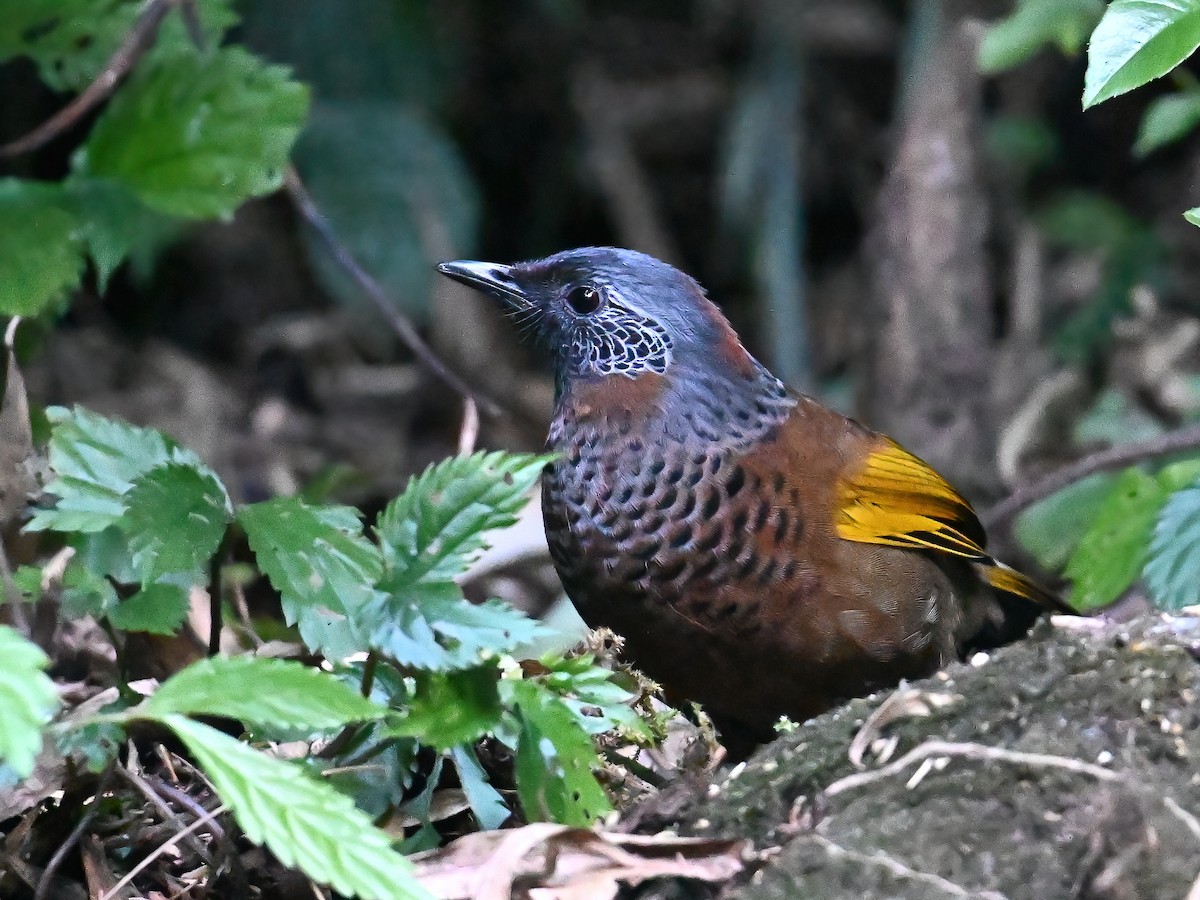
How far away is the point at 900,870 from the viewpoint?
1.82 meters

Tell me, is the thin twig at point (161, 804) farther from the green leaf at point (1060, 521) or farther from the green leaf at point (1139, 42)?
the green leaf at point (1060, 521)

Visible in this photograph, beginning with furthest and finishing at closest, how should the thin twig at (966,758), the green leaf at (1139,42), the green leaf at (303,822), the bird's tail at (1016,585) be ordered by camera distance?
the bird's tail at (1016,585) → the green leaf at (1139,42) → the thin twig at (966,758) → the green leaf at (303,822)

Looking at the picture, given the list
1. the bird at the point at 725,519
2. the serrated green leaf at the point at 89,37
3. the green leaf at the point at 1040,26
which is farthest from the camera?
the green leaf at the point at 1040,26

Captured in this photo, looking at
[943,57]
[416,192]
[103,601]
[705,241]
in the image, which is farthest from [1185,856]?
[705,241]

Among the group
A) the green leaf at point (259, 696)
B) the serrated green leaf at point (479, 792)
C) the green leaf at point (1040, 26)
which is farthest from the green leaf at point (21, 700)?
the green leaf at point (1040, 26)

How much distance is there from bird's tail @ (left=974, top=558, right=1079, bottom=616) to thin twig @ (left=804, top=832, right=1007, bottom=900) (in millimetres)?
1809

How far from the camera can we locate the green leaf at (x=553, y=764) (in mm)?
2037

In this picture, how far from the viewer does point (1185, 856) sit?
1804mm

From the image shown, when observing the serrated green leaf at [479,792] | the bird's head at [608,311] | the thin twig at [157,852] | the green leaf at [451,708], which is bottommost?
the thin twig at [157,852]

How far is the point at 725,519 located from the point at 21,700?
1675 millimetres

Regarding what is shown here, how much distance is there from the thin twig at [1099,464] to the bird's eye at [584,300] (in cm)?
151

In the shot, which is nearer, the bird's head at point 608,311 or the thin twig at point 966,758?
the thin twig at point 966,758

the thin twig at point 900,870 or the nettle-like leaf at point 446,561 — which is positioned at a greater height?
the nettle-like leaf at point 446,561

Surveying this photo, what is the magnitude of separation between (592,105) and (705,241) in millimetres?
992
